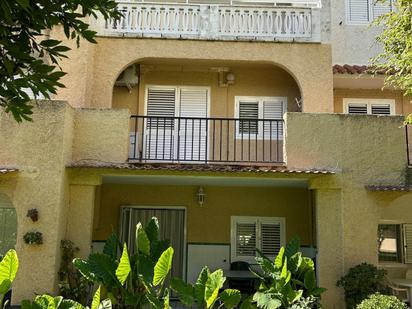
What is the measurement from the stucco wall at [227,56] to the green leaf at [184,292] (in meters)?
6.35

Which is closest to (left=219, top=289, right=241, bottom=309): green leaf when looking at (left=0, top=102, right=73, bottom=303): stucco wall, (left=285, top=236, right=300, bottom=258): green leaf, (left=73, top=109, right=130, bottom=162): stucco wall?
(left=285, top=236, right=300, bottom=258): green leaf

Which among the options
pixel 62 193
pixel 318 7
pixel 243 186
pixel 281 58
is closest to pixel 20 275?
pixel 62 193

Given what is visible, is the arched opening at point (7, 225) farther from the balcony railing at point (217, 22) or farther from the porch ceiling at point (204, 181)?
the balcony railing at point (217, 22)

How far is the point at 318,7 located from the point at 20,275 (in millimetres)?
11286

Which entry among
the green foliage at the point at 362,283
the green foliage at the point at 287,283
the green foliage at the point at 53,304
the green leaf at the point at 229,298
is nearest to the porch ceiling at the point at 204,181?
the green foliage at the point at 287,283

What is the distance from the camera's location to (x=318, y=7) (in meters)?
14.2

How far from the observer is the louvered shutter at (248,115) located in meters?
15.0

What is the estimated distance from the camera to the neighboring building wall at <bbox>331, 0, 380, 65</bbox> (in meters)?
16.0

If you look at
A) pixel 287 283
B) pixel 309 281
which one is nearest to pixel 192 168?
pixel 287 283

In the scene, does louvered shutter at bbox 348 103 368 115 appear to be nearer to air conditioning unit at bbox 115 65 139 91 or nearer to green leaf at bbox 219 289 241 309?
air conditioning unit at bbox 115 65 139 91

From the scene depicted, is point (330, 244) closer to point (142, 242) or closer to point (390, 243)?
point (390, 243)

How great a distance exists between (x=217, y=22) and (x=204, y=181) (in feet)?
16.1

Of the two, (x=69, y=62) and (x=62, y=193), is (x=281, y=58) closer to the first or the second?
(x=69, y=62)

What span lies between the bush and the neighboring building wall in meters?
8.69
